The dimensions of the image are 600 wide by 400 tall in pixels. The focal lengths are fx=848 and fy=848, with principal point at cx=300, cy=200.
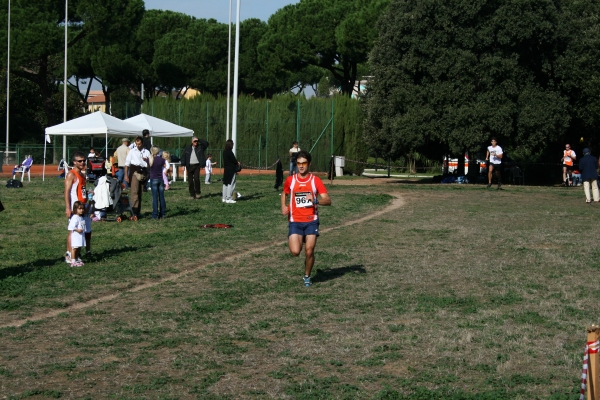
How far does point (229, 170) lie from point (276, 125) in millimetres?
24770

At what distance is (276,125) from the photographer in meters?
47.6

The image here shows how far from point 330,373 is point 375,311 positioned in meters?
2.54

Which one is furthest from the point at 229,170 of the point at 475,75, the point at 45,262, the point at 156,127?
the point at 475,75

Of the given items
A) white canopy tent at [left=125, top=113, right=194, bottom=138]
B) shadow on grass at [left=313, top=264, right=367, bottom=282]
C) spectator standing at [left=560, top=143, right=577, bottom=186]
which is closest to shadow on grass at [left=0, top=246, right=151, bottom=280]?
shadow on grass at [left=313, top=264, right=367, bottom=282]

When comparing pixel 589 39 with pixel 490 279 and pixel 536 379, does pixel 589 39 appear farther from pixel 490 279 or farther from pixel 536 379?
pixel 536 379

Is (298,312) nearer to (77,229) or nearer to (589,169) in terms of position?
(77,229)

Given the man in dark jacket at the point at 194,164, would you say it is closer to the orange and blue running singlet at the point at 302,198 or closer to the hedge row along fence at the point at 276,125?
the orange and blue running singlet at the point at 302,198

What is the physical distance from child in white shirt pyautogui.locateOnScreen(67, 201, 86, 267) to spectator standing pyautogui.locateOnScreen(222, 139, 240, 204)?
10.4 meters

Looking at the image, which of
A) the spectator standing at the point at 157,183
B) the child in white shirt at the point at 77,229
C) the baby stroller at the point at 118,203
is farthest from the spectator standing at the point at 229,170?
the child in white shirt at the point at 77,229

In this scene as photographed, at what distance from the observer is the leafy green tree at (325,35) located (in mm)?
54906

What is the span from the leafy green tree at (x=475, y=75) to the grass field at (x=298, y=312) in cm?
1559

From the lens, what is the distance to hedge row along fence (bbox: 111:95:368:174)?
149 feet

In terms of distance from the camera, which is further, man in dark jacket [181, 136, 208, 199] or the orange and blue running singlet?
man in dark jacket [181, 136, 208, 199]

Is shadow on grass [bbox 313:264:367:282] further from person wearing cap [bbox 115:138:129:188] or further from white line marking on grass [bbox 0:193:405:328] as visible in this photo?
person wearing cap [bbox 115:138:129:188]
